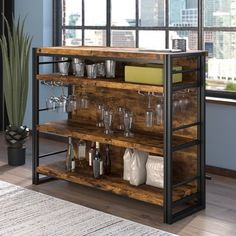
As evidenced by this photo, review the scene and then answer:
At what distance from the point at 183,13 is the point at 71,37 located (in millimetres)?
1508

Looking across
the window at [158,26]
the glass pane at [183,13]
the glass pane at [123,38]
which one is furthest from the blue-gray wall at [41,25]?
the glass pane at [183,13]

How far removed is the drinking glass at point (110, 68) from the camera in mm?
3898

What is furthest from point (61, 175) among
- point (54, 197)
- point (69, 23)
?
point (69, 23)

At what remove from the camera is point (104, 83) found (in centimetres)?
378

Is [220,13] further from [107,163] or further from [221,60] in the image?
[107,163]

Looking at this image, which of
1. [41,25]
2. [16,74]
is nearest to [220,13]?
[16,74]

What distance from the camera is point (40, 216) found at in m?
3.60

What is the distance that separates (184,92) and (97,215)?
1004mm

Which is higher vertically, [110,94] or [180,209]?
[110,94]

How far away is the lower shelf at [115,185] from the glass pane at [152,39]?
1408 millimetres

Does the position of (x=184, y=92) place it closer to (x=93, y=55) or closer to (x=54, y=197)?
(x=93, y=55)

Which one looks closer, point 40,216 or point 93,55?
point 40,216

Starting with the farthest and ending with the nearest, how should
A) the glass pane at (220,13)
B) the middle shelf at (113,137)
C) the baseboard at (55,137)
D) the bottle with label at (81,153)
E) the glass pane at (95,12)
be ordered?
the baseboard at (55,137)
the glass pane at (95,12)
the glass pane at (220,13)
the bottle with label at (81,153)
the middle shelf at (113,137)

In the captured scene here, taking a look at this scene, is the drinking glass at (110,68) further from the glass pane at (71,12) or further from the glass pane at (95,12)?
the glass pane at (71,12)
